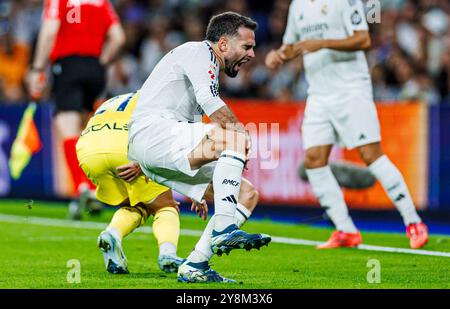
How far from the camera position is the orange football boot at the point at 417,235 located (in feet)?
30.1

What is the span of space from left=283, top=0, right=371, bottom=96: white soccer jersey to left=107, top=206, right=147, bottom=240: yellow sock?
2.48 meters

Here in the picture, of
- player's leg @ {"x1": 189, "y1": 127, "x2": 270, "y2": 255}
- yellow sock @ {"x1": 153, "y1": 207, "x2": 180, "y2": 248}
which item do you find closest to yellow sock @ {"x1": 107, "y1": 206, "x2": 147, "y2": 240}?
yellow sock @ {"x1": 153, "y1": 207, "x2": 180, "y2": 248}

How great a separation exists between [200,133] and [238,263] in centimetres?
172

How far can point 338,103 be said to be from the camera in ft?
30.9

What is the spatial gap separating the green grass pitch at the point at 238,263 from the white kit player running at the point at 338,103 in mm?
408

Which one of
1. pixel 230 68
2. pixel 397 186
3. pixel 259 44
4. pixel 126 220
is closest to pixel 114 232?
pixel 126 220

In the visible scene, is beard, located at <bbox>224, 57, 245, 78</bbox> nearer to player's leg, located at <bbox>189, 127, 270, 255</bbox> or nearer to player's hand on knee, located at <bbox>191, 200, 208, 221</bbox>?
player's leg, located at <bbox>189, 127, 270, 255</bbox>

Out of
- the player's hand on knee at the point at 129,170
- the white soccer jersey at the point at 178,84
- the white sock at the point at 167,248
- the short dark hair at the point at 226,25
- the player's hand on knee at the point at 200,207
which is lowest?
the white sock at the point at 167,248

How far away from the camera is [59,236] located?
1042cm

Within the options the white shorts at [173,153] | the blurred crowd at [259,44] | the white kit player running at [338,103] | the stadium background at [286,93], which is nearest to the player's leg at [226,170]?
the white shorts at [173,153]

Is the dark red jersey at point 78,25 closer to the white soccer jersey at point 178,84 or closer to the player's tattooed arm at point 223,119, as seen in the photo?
the white soccer jersey at point 178,84

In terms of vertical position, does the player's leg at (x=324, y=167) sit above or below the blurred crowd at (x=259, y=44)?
below

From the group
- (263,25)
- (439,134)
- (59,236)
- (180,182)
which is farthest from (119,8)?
(180,182)
